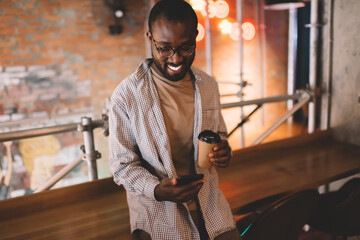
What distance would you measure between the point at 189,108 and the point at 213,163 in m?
0.25

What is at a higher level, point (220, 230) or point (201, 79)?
point (201, 79)

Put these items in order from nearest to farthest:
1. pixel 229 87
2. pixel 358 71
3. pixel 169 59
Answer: pixel 169 59
pixel 358 71
pixel 229 87

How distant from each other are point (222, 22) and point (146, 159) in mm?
4662

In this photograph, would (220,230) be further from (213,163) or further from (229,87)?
(229,87)

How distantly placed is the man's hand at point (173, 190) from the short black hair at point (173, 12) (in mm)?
573

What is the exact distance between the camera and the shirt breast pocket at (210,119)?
1276 mm

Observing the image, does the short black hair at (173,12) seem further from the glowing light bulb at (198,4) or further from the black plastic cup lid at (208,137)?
the glowing light bulb at (198,4)

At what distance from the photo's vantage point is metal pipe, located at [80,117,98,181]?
1.75m

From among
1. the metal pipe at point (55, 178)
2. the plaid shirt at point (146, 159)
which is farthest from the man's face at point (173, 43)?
the metal pipe at point (55, 178)

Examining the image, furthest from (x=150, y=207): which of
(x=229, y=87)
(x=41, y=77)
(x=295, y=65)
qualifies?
(x=295, y=65)

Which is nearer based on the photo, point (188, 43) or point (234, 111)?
point (188, 43)

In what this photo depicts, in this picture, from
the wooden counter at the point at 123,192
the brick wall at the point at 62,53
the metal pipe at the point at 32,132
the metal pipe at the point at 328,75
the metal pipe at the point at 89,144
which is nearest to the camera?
the wooden counter at the point at 123,192

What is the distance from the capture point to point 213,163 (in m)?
1.18

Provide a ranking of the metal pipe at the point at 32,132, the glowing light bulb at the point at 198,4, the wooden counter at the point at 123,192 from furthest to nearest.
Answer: the glowing light bulb at the point at 198,4
the metal pipe at the point at 32,132
the wooden counter at the point at 123,192
